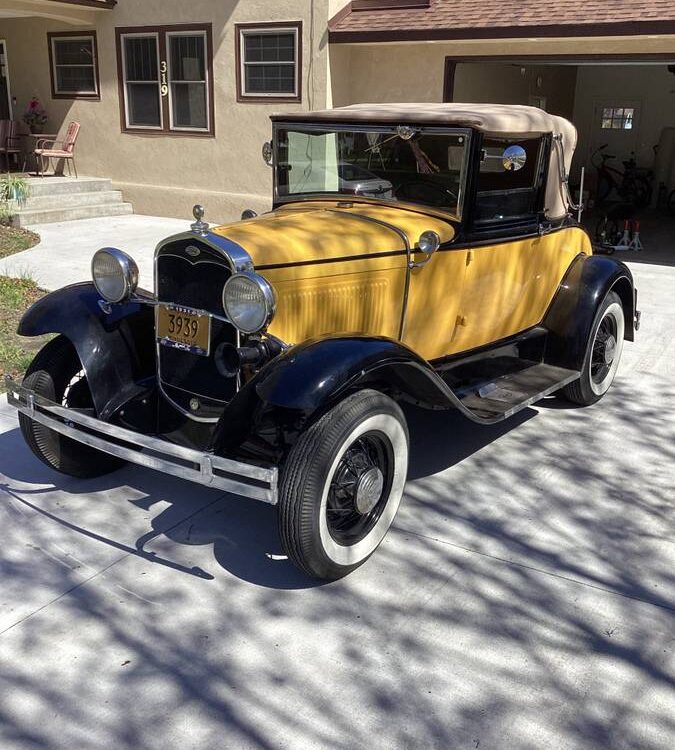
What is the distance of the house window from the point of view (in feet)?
56.5

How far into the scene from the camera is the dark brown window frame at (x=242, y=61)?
10.8 m

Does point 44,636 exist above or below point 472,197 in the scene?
below

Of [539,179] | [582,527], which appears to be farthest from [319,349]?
[539,179]

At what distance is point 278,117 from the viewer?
4457mm

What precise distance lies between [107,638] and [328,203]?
100 inches

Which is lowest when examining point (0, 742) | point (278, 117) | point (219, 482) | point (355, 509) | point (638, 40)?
point (0, 742)

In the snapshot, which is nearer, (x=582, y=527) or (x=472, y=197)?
(x=582, y=527)

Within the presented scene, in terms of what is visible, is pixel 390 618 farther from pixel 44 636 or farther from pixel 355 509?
pixel 44 636

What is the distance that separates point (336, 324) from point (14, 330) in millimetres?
3603

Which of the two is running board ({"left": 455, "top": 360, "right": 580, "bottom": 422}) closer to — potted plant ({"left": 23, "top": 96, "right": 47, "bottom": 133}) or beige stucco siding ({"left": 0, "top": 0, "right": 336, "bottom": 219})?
beige stucco siding ({"left": 0, "top": 0, "right": 336, "bottom": 219})

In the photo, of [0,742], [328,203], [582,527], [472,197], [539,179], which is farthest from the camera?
[539,179]

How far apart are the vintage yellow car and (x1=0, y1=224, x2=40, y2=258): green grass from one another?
6.37m

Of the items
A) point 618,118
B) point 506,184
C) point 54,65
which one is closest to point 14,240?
point 54,65

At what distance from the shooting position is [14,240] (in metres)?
10.2
